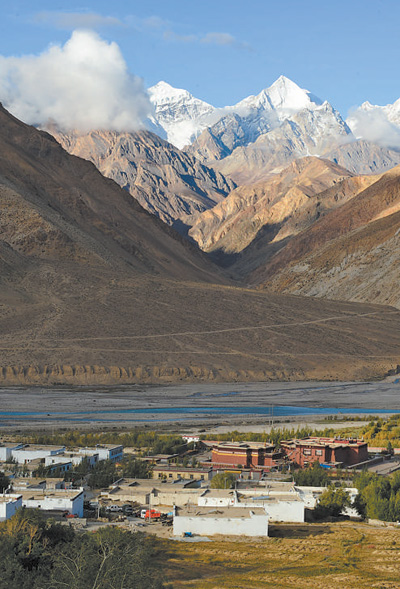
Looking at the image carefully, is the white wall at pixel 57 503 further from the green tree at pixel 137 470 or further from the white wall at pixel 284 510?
the green tree at pixel 137 470

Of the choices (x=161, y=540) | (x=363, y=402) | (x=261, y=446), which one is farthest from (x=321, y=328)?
(x=161, y=540)

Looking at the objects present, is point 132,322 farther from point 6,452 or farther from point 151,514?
point 151,514

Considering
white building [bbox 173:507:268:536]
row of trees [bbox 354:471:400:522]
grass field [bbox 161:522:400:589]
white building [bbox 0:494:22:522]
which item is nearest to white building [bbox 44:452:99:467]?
white building [bbox 0:494:22:522]

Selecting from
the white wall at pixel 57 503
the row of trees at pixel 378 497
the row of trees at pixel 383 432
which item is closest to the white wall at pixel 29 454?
the white wall at pixel 57 503

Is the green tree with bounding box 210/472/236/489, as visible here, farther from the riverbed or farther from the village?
the riverbed

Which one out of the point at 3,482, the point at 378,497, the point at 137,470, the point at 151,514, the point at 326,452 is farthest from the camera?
the point at 326,452

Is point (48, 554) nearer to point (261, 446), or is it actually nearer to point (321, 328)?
point (261, 446)

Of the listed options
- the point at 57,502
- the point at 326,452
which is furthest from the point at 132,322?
the point at 57,502
